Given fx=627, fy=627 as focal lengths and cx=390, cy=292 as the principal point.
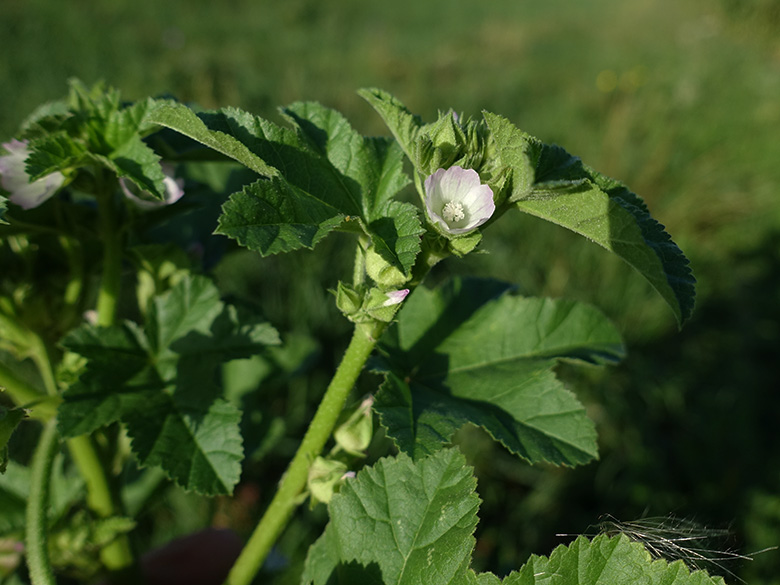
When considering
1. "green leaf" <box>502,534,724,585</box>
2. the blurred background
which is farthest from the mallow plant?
the blurred background

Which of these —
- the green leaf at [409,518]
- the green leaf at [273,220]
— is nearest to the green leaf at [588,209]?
the green leaf at [273,220]

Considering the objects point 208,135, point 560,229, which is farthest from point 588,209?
point 560,229

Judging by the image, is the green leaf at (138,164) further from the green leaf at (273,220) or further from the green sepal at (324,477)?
the green sepal at (324,477)

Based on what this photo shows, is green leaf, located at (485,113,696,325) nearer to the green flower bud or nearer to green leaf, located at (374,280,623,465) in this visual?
the green flower bud

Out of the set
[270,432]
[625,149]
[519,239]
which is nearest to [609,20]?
[625,149]

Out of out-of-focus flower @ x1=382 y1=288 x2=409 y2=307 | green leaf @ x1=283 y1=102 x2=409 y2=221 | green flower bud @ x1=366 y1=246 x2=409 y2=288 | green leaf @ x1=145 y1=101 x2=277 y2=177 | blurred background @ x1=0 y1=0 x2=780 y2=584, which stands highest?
green leaf @ x1=145 y1=101 x2=277 y2=177
